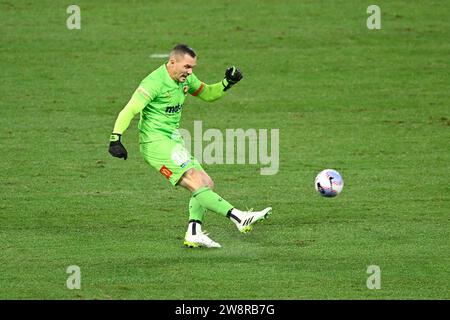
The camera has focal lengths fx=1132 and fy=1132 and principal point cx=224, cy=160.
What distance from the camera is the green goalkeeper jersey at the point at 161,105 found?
13.9m

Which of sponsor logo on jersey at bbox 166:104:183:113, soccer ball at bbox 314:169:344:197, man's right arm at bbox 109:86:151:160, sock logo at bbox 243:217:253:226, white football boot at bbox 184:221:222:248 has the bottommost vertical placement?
white football boot at bbox 184:221:222:248

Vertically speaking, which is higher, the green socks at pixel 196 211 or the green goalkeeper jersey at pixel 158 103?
the green goalkeeper jersey at pixel 158 103

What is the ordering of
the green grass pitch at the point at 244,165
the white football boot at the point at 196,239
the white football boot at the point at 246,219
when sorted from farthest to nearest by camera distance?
the white football boot at the point at 196,239 < the white football boot at the point at 246,219 < the green grass pitch at the point at 244,165

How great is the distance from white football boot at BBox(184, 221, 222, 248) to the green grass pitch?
111 mm

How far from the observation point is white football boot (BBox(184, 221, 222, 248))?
13.9 metres

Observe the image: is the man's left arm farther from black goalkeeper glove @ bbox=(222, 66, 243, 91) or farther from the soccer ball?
the soccer ball

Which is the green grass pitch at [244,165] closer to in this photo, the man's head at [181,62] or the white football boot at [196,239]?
the white football boot at [196,239]

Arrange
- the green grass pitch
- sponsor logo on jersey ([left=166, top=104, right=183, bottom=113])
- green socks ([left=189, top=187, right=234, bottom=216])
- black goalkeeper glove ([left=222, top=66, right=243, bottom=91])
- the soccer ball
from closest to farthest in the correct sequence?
the green grass pitch
green socks ([left=189, top=187, right=234, bottom=216])
sponsor logo on jersey ([left=166, top=104, right=183, bottom=113])
the soccer ball
black goalkeeper glove ([left=222, top=66, right=243, bottom=91])

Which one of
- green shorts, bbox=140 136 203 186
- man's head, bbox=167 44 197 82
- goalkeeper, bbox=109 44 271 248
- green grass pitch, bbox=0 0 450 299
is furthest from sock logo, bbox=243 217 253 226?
man's head, bbox=167 44 197 82

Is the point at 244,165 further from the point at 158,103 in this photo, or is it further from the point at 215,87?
the point at 158,103

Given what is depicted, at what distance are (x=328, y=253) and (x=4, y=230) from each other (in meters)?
4.25

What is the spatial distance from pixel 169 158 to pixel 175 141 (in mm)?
317

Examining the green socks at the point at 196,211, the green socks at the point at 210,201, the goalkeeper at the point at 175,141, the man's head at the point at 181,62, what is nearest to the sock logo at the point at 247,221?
the goalkeeper at the point at 175,141
